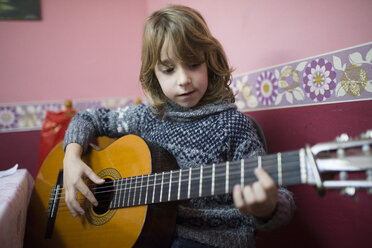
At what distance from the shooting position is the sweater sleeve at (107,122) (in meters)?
1.02

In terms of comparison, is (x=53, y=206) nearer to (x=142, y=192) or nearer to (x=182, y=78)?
(x=142, y=192)

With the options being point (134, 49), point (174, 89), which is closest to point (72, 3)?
point (134, 49)

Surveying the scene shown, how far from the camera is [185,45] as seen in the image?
81 centimetres

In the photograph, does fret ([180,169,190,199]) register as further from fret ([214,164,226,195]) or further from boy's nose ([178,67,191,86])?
boy's nose ([178,67,191,86])

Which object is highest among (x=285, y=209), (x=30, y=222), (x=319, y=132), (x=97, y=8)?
(x=97, y=8)

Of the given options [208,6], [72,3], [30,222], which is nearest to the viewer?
[30,222]

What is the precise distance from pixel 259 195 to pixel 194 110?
40 cm

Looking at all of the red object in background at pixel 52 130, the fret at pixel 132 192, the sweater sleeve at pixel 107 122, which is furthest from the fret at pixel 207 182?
the red object in background at pixel 52 130

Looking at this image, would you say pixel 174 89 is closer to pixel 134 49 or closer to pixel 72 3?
pixel 134 49

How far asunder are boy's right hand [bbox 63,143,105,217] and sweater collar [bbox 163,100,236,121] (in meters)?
0.29

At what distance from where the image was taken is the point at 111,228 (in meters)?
0.78

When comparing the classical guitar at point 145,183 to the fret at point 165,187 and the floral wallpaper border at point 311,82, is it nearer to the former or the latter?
the fret at point 165,187

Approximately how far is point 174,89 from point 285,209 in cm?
44

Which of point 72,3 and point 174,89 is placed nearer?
point 174,89
